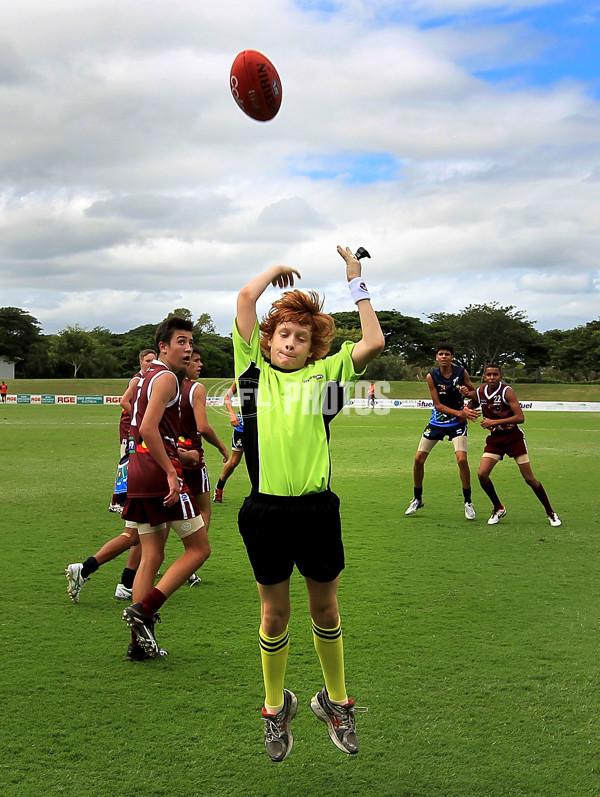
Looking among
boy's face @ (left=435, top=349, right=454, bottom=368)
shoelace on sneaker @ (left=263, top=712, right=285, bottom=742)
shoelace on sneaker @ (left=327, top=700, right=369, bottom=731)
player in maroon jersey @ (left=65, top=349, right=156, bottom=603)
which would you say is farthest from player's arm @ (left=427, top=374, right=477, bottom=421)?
shoelace on sneaker @ (left=263, top=712, right=285, bottom=742)

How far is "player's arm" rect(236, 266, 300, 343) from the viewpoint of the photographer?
4020 mm

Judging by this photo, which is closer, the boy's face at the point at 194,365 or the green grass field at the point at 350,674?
the green grass field at the point at 350,674

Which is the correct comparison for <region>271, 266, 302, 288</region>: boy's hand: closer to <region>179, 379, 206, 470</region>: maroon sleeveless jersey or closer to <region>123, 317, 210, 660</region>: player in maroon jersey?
<region>123, 317, 210, 660</region>: player in maroon jersey

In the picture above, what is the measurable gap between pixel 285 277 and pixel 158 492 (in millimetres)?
2075

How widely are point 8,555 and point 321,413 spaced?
572cm

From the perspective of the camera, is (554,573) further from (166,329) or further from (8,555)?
(8,555)

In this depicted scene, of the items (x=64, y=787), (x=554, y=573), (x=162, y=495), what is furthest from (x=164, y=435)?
(x=554, y=573)

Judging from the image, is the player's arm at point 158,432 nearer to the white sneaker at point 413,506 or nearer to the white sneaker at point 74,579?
the white sneaker at point 74,579

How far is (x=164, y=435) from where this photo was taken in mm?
5695

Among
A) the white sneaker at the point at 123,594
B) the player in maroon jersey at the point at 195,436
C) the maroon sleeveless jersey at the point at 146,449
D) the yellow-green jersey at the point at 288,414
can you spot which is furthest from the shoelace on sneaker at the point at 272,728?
the white sneaker at the point at 123,594

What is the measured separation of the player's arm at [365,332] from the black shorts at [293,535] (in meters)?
0.70

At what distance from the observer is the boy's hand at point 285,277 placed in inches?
162

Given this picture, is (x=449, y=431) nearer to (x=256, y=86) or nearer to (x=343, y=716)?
(x=256, y=86)

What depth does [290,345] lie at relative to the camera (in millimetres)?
4016
